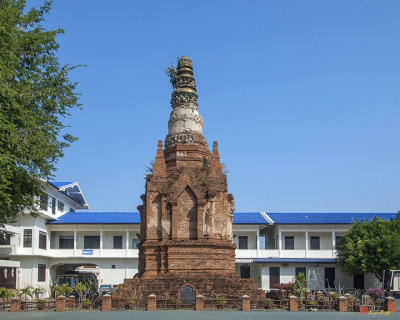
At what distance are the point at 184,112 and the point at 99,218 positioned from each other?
78.5ft

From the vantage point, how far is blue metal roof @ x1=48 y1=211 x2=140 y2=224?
44.9 metres

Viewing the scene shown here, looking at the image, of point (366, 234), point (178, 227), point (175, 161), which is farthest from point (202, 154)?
point (366, 234)

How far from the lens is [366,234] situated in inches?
1512

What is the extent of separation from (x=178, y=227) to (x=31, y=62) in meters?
9.34

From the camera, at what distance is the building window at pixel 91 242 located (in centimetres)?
4650

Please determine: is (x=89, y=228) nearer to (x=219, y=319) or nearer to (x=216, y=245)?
(x=216, y=245)

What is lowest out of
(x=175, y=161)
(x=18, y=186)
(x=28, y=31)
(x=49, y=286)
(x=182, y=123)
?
(x=49, y=286)

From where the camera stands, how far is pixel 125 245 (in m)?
46.2

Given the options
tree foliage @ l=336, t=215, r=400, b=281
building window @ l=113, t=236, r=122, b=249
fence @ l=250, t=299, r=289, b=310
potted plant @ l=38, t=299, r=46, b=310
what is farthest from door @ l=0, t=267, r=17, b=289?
tree foliage @ l=336, t=215, r=400, b=281

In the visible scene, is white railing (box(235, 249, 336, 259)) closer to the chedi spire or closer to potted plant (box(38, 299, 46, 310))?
the chedi spire

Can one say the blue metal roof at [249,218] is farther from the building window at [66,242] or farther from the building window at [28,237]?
the building window at [28,237]

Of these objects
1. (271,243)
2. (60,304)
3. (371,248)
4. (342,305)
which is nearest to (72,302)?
(60,304)

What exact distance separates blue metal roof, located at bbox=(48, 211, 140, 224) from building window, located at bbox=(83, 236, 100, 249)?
6.01 feet

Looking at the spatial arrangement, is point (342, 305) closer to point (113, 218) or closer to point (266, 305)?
point (266, 305)
